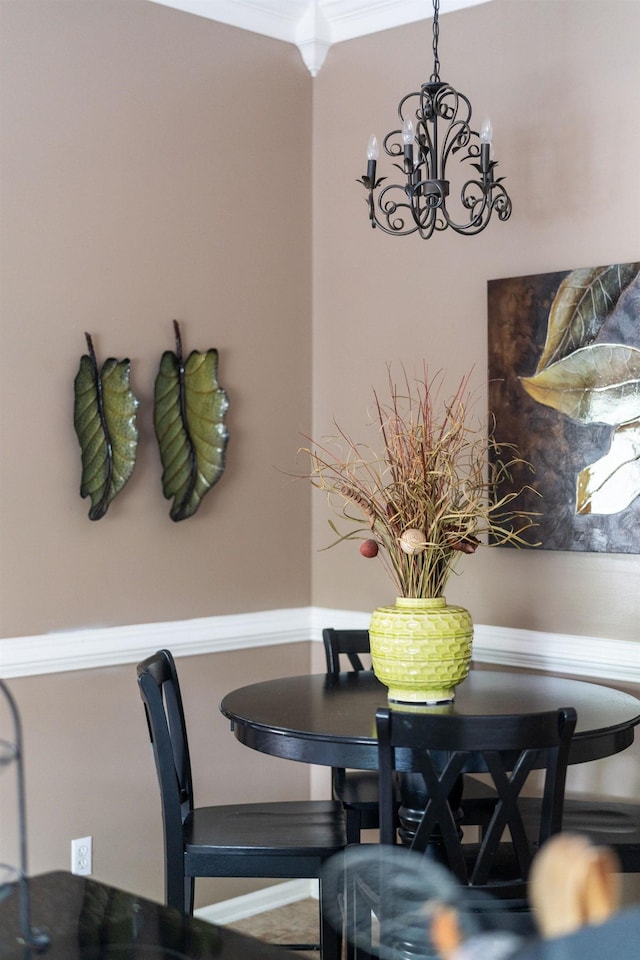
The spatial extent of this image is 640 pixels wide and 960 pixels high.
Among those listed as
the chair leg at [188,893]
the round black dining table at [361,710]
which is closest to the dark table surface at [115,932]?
the round black dining table at [361,710]

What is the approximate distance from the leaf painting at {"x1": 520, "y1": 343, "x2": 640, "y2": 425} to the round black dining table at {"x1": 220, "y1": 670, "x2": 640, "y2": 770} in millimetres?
767

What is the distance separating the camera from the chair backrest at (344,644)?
3.45 meters

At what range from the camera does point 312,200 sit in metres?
4.13

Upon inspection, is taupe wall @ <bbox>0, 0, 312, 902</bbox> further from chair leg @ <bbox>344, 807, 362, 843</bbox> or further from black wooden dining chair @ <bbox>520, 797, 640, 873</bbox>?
black wooden dining chair @ <bbox>520, 797, 640, 873</bbox>

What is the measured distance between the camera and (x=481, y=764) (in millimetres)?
2457

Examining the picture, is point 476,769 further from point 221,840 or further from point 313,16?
point 313,16

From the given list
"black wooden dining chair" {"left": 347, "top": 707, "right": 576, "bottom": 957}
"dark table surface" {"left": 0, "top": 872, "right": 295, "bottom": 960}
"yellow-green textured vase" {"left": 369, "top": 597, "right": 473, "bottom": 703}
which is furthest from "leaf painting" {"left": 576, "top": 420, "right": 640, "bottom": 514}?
"dark table surface" {"left": 0, "top": 872, "right": 295, "bottom": 960}

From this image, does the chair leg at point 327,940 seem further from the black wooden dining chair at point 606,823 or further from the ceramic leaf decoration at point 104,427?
the ceramic leaf decoration at point 104,427

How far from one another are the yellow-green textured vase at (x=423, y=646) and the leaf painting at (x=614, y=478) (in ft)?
2.23

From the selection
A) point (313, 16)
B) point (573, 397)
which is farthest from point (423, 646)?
point (313, 16)

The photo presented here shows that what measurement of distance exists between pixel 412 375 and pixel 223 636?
109 centimetres

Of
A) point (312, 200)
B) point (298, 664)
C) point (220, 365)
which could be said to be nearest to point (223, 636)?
point (298, 664)

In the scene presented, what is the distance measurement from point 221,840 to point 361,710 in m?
0.48

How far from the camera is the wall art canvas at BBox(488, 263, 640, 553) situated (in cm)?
319
